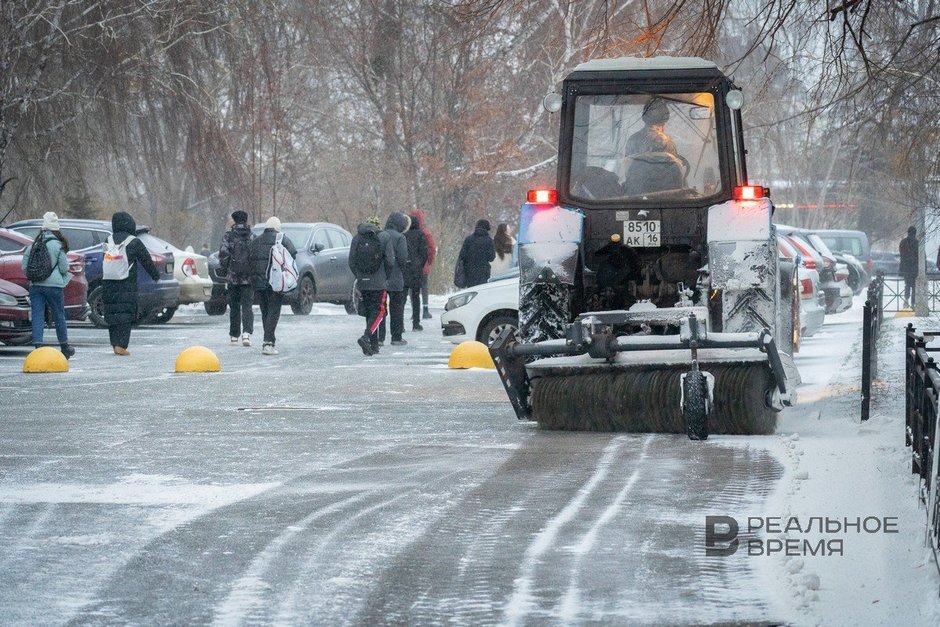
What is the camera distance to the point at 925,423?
7.19 m

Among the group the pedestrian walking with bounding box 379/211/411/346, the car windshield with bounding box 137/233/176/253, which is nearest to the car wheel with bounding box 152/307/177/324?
the car windshield with bounding box 137/233/176/253

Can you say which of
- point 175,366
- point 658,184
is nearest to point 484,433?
point 658,184

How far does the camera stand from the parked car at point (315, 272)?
89.3ft

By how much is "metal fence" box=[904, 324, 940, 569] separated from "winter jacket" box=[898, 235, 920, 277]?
2541 cm

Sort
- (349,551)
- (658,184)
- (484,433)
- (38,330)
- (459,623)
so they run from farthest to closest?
1. (38,330)
2. (658,184)
3. (484,433)
4. (349,551)
5. (459,623)

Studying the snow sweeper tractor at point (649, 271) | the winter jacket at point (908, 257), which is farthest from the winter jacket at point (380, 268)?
the winter jacket at point (908, 257)

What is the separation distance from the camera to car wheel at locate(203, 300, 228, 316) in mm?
27922

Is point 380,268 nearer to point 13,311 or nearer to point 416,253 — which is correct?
point 416,253

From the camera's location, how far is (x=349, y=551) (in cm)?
664

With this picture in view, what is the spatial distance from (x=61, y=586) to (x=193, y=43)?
19.5 m

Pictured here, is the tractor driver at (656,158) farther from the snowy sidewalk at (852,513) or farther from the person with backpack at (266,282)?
the person with backpack at (266,282)

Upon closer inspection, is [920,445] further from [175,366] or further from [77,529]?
[175,366]

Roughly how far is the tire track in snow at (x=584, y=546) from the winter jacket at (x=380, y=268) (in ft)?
31.4

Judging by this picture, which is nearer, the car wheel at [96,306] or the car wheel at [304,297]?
the car wheel at [96,306]
